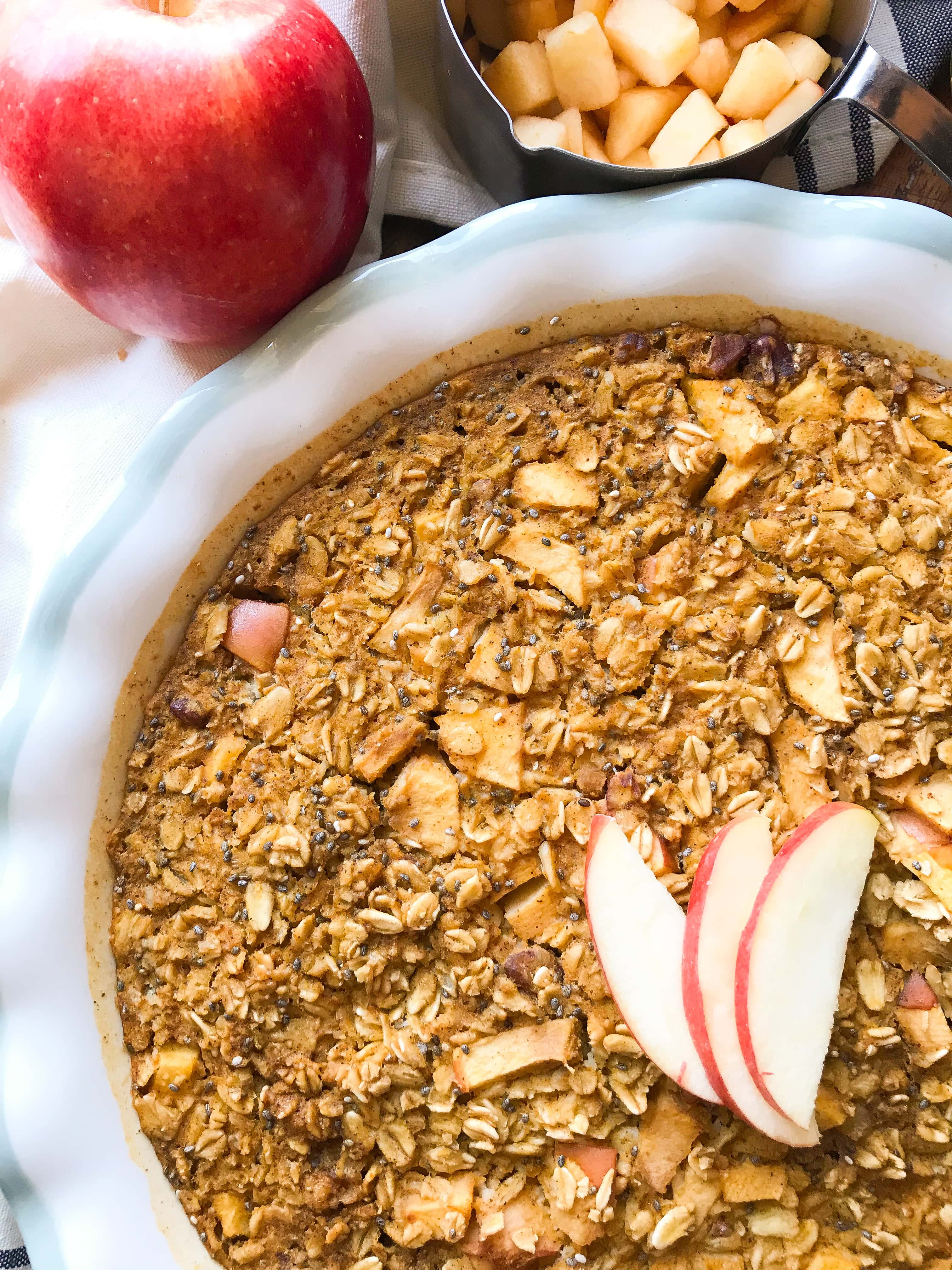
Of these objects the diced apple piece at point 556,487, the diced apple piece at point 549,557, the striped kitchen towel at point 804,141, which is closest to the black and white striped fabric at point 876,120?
the striped kitchen towel at point 804,141

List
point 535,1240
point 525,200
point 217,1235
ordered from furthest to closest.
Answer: point 525,200, point 217,1235, point 535,1240

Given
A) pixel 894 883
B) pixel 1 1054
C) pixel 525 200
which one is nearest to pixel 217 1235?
pixel 1 1054

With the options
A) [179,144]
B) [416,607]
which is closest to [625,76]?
[179,144]

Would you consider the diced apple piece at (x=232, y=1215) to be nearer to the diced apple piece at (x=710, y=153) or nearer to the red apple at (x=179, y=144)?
the red apple at (x=179, y=144)

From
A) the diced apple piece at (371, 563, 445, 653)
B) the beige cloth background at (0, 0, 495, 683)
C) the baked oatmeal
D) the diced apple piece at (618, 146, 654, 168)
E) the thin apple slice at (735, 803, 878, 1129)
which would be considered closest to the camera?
the thin apple slice at (735, 803, 878, 1129)

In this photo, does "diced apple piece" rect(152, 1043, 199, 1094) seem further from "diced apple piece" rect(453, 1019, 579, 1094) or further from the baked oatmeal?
"diced apple piece" rect(453, 1019, 579, 1094)

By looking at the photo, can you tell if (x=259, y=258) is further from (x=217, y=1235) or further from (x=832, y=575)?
(x=217, y=1235)

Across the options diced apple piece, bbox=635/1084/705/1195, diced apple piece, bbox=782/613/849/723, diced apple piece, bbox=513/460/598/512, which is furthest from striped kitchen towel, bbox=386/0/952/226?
diced apple piece, bbox=635/1084/705/1195
